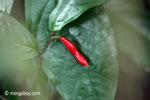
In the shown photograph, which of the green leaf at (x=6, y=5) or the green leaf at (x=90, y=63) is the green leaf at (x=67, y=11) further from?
the green leaf at (x=6, y=5)

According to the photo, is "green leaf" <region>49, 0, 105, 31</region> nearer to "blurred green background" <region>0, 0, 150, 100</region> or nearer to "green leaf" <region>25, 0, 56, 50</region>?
"green leaf" <region>25, 0, 56, 50</region>

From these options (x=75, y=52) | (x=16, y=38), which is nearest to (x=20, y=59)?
(x=16, y=38)

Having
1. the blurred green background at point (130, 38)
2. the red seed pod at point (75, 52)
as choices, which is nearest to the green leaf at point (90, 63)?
the red seed pod at point (75, 52)

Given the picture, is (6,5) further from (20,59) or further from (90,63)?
(90,63)

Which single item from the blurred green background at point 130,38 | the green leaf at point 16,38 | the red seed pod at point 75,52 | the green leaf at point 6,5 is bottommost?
the blurred green background at point 130,38

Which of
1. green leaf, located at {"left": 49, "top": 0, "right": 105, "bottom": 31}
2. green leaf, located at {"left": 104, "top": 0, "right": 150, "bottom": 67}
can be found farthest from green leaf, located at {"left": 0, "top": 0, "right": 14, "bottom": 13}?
green leaf, located at {"left": 104, "top": 0, "right": 150, "bottom": 67}
